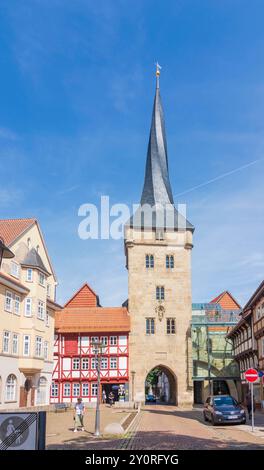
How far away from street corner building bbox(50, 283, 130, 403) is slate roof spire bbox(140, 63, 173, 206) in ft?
50.0

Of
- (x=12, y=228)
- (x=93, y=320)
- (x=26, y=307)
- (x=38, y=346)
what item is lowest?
(x=38, y=346)

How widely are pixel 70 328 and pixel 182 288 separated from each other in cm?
1214

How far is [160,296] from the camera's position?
5381 centimetres

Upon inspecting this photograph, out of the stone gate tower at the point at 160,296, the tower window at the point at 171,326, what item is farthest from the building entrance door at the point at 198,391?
the tower window at the point at 171,326

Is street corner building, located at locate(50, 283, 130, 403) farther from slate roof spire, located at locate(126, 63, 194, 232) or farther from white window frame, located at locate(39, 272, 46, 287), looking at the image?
white window frame, located at locate(39, 272, 46, 287)

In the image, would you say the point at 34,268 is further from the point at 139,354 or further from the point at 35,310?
the point at 139,354

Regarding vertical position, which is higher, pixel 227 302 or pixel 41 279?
pixel 227 302

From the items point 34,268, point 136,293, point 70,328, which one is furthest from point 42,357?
point 136,293

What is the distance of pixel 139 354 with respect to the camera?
51312 mm

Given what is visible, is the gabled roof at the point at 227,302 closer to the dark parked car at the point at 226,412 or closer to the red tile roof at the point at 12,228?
the red tile roof at the point at 12,228

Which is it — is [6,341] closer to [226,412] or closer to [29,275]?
[29,275]

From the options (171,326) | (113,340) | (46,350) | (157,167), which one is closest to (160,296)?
(171,326)

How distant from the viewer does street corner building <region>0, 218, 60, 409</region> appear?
33.4 m

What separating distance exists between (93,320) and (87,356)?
3760mm
